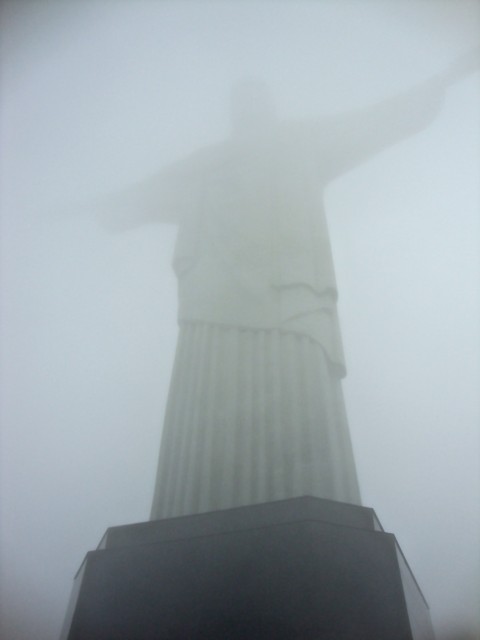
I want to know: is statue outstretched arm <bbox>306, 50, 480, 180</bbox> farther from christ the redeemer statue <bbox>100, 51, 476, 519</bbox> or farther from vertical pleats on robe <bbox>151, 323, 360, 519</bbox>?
vertical pleats on robe <bbox>151, 323, 360, 519</bbox>

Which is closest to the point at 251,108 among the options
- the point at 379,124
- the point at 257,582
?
the point at 379,124

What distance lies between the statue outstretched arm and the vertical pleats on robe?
1.22 meters

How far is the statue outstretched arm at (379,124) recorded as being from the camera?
305 cm

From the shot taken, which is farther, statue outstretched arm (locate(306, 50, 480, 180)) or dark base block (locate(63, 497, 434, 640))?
statue outstretched arm (locate(306, 50, 480, 180))

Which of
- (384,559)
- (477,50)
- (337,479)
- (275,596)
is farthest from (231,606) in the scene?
(477,50)

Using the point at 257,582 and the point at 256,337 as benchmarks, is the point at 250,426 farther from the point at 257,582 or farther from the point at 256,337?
the point at 257,582

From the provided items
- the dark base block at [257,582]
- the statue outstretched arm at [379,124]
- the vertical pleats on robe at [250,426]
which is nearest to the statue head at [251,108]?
the statue outstretched arm at [379,124]

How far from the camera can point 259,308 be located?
231 centimetres

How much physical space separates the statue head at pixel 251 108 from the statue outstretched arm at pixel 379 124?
0.84ft

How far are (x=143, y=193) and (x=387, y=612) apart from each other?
2.31 meters

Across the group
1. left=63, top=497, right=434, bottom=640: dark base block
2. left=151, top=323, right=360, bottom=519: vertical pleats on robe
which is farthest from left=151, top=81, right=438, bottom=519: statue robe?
left=63, top=497, right=434, bottom=640: dark base block

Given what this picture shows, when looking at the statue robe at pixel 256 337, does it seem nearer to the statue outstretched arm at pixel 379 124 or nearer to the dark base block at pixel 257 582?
the statue outstretched arm at pixel 379 124

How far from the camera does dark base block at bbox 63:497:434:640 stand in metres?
1.37

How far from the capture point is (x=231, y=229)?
2604mm
